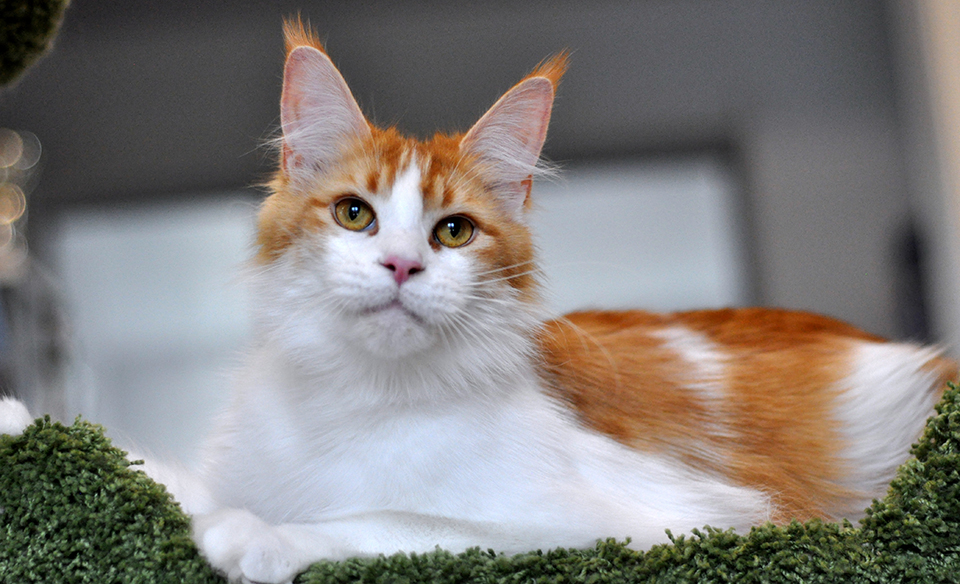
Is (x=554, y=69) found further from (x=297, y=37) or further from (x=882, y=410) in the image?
(x=882, y=410)

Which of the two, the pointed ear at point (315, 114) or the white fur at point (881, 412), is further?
the white fur at point (881, 412)

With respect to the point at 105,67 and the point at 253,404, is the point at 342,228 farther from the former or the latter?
the point at 105,67

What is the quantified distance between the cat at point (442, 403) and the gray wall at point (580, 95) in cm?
295

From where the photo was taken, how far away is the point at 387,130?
1184mm

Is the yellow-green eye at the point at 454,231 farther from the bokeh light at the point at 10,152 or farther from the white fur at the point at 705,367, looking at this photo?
the bokeh light at the point at 10,152

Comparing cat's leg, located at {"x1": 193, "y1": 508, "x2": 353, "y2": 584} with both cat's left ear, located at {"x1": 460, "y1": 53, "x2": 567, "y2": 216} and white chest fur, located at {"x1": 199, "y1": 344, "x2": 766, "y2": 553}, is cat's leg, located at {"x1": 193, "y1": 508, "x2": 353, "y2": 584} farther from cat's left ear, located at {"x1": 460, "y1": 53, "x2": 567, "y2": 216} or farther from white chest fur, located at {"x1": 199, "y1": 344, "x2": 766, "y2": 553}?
cat's left ear, located at {"x1": 460, "y1": 53, "x2": 567, "y2": 216}

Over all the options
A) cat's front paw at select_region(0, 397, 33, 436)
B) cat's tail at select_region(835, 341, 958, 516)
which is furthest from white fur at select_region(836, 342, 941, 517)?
cat's front paw at select_region(0, 397, 33, 436)

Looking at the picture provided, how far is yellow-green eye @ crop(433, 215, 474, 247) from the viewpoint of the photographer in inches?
40.3

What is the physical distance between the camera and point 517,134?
3.66 ft

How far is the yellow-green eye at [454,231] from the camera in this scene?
1022 mm

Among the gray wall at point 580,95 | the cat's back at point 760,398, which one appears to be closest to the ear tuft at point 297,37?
the cat's back at point 760,398

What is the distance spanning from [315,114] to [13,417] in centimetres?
53

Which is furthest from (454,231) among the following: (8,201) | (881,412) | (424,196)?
(8,201)

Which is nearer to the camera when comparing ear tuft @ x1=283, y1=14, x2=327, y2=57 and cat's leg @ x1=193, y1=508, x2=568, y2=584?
cat's leg @ x1=193, y1=508, x2=568, y2=584
